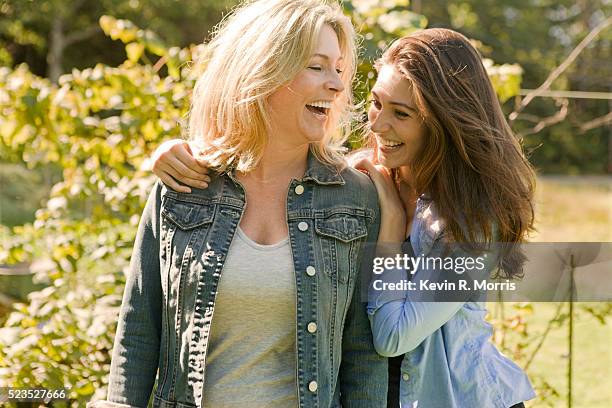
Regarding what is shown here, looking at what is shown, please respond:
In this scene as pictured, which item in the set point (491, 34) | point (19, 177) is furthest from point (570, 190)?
point (19, 177)

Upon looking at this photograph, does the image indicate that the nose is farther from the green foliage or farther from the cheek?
the green foliage

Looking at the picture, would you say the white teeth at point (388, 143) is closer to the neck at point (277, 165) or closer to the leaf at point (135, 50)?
the neck at point (277, 165)

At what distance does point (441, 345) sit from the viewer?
1.79m

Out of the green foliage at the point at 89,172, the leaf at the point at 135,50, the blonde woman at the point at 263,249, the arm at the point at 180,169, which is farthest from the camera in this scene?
the leaf at the point at 135,50

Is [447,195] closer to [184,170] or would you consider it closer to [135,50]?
[184,170]

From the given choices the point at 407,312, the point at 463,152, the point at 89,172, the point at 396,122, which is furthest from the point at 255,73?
the point at 89,172

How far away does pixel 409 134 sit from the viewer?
1809 millimetres

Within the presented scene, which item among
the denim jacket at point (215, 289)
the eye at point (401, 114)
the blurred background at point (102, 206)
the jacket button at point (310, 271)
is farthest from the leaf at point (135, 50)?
the jacket button at point (310, 271)

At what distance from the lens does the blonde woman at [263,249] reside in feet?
5.38

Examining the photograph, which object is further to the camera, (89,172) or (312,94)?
(89,172)

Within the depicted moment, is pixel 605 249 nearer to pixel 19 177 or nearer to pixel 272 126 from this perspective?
pixel 272 126

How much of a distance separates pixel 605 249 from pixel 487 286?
0.46 meters

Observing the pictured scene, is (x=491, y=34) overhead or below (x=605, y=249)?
overhead

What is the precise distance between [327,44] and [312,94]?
11 centimetres
